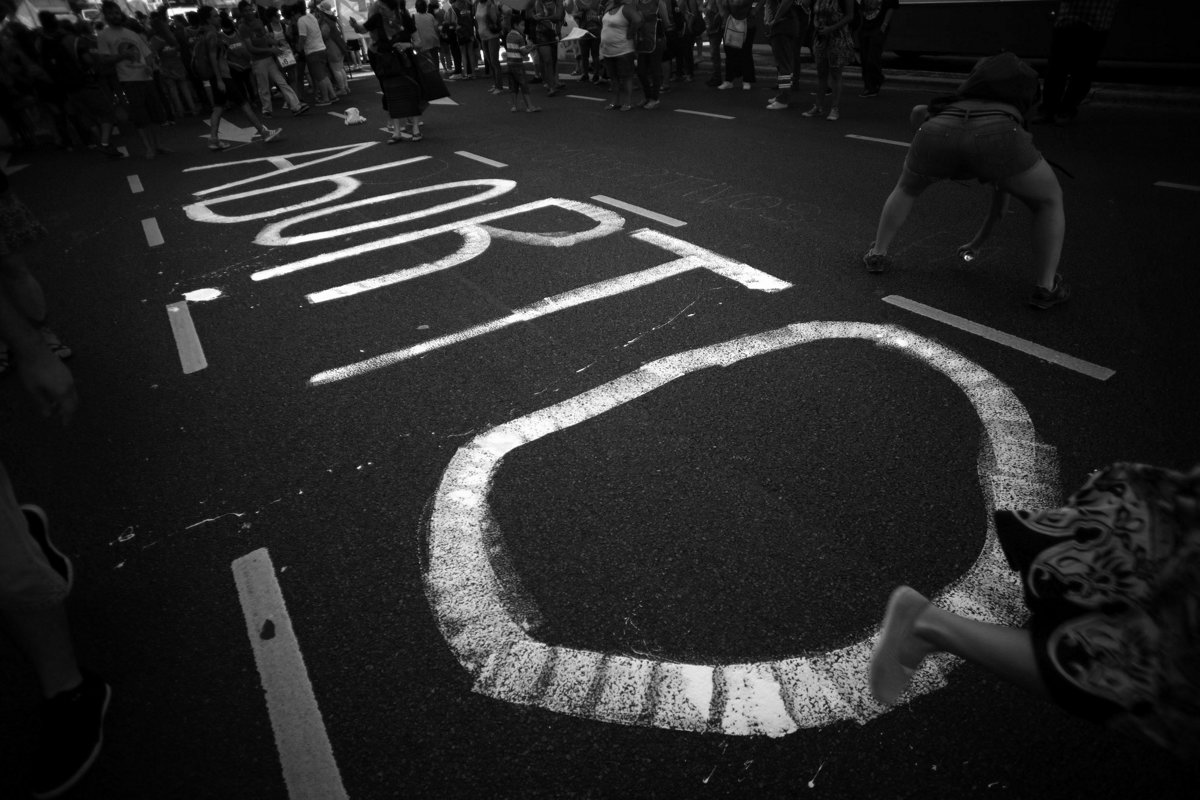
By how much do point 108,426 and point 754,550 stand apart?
3321mm

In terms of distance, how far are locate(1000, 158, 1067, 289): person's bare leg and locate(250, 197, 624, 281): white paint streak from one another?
2.97m

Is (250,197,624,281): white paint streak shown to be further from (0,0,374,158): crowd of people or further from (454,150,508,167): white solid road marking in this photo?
(0,0,374,158): crowd of people

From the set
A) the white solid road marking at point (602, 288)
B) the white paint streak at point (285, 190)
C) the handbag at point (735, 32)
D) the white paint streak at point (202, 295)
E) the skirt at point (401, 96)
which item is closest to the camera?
the white solid road marking at point (602, 288)

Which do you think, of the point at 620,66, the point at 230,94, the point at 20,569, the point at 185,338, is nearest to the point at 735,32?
the point at 620,66

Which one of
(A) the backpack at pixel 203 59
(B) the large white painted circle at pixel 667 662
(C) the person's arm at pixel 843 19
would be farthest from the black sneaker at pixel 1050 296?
(A) the backpack at pixel 203 59

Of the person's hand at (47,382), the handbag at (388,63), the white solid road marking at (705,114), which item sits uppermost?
the handbag at (388,63)

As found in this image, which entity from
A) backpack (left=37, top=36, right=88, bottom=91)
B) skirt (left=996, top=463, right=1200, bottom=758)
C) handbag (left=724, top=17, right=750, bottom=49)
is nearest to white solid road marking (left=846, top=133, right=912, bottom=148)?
handbag (left=724, top=17, right=750, bottom=49)

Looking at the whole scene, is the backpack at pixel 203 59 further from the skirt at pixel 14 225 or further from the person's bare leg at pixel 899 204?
the person's bare leg at pixel 899 204

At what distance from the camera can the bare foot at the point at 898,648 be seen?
1609 millimetres

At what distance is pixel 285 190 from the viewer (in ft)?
25.7

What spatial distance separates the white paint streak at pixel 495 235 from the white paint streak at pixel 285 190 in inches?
72.2

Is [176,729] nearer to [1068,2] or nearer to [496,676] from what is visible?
[496,676]

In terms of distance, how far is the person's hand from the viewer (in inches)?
73.6

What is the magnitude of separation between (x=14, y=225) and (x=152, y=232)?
13.5 ft
